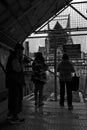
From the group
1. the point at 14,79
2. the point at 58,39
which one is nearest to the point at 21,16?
the point at 14,79

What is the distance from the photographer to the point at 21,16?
5035 millimetres

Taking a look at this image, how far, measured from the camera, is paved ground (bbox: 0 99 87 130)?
363 centimetres

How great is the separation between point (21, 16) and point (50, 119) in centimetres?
234

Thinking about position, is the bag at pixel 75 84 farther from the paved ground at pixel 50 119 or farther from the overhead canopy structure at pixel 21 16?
the overhead canopy structure at pixel 21 16

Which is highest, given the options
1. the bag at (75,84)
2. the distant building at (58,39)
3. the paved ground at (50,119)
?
the distant building at (58,39)

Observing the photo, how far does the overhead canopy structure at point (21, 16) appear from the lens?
4.42m

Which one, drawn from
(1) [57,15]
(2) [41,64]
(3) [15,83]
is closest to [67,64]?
(2) [41,64]

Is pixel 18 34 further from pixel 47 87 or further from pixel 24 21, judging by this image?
pixel 47 87

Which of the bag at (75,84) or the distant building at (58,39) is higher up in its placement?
the distant building at (58,39)

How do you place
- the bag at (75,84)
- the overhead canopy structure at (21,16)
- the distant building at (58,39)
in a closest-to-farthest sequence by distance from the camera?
the overhead canopy structure at (21,16) < the bag at (75,84) < the distant building at (58,39)

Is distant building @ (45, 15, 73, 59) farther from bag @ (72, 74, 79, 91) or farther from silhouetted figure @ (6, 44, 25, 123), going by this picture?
silhouetted figure @ (6, 44, 25, 123)

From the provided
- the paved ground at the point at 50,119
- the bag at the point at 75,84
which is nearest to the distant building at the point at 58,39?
the bag at the point at 75,84

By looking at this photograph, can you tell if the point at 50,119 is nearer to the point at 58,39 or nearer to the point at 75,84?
the point at 75,84

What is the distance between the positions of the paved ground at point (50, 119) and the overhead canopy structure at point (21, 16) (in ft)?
5.42
